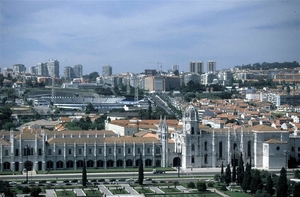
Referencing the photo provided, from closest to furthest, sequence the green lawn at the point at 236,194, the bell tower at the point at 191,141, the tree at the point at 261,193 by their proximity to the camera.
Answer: the tree at the point at 261,193 < the green lawn at the point at 236,194 < the bell tower at the point at 191,141

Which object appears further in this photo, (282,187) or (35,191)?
(35,191)

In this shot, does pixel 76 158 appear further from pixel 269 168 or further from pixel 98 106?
pixel 98 106

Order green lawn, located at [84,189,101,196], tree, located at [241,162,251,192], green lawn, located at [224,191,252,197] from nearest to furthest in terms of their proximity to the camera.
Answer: green lawn, located at [84,189,101,196] < green lawn, located at [224,191,252,197] < tree, located at [241,162,251,192]

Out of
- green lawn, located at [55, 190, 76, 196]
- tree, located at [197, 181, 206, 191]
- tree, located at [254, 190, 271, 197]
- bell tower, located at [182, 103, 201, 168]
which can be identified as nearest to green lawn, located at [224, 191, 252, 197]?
tree, located at [254, 190, 271, 197]

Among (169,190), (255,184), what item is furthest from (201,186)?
(255,184)

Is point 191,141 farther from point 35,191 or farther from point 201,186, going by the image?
point 35,191

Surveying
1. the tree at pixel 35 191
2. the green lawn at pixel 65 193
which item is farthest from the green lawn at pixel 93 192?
the tree at pixel 35 191

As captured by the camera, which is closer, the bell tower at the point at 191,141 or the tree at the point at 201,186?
the tree at the point at 201,186

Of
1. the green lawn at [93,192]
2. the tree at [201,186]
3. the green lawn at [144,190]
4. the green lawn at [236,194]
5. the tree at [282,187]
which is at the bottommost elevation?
the green lawn at [236,194]

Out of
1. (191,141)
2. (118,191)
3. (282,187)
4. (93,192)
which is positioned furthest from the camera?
(191,141)

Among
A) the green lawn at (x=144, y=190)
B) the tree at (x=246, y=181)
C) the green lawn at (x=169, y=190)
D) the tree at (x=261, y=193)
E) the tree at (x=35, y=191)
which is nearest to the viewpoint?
the tree at (x=261, y=193)

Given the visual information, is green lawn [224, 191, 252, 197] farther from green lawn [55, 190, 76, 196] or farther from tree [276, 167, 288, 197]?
green lawn [55, 190, 76, 196]

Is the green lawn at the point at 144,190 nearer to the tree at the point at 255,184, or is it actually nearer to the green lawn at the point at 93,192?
the green lawn at the point at 93,192

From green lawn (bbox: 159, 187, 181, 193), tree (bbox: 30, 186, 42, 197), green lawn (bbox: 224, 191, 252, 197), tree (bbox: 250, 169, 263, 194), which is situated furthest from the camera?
green lawn (bbox: 159, 187, 181, 193)
